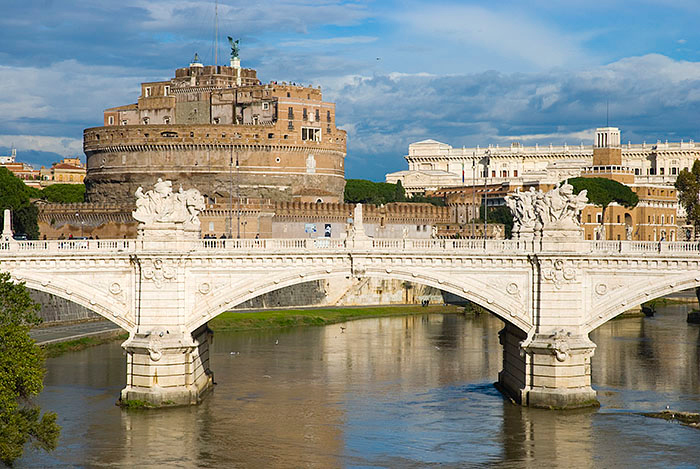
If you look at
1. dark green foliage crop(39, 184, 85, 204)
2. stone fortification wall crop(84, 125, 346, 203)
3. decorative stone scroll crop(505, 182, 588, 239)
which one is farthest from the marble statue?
dark green foliage crop(39, 184, 85, 204)

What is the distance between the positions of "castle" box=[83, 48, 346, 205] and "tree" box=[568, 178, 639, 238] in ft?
78.8

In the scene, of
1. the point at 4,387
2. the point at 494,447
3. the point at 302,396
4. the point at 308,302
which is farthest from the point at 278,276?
the point at 308,302

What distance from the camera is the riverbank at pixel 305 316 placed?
237ft

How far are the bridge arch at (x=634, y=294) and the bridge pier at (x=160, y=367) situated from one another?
1466 centimetres

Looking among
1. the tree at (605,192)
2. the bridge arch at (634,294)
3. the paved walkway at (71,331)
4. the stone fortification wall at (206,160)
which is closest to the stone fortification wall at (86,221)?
the stone fortification wall at (206,160)

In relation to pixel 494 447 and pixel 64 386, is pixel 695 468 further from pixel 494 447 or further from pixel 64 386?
pixel 64 386

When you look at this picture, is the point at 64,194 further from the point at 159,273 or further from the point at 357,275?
the point at 357,275

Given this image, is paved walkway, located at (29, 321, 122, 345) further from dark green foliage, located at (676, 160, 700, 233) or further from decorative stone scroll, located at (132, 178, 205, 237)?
dark green foliage, located at (676, 160, 700, 233)

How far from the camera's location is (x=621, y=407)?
44.6 meters

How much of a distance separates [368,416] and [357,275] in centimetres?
534

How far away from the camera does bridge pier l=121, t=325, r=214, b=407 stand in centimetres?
4238

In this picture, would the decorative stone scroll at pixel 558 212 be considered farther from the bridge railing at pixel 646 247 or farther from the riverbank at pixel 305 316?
the riverbank at pixel 305 316

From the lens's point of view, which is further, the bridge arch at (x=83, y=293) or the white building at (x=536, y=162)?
the white building at (x=536, y=162)

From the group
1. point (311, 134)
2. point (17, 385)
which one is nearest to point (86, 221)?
point (311, 134)
